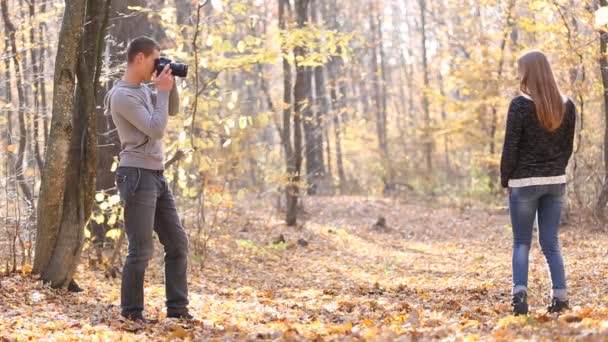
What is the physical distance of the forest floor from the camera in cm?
468

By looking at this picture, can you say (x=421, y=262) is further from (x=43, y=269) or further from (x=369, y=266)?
(x=43, y=269)

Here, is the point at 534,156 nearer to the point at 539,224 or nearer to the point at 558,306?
Answer: the point at 539,224

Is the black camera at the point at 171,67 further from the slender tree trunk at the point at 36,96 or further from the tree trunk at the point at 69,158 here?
the slender tree trunk at the point at 36,96

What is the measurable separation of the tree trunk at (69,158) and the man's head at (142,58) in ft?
4.17

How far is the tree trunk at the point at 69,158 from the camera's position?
629 cm

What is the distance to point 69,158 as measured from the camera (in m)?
6.41

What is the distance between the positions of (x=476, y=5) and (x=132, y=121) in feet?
54.8

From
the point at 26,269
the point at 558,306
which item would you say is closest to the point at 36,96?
the point at 26,269

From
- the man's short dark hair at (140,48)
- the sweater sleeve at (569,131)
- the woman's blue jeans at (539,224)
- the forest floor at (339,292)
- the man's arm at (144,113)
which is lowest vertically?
the forest floor at (339,292)

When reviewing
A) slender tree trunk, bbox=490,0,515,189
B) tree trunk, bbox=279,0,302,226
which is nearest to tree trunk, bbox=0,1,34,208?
tree trunk, bbox=279,0,302,226

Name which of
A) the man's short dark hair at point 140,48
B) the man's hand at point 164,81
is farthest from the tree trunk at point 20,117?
the man's hand at point 164,81

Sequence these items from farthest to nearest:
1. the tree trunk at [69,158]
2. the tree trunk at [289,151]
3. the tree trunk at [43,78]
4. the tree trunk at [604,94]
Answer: the tree trunk at [289,151], the tree trunk at [604,94], the tree trunk at [43,78], the tree trunk at [69,158]

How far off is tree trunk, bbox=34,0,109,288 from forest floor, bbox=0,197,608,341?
323 mm

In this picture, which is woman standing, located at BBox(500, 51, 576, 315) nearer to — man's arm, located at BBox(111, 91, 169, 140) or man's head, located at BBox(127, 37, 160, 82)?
man's arm, located at BBox(111, 91, 169, 140)
